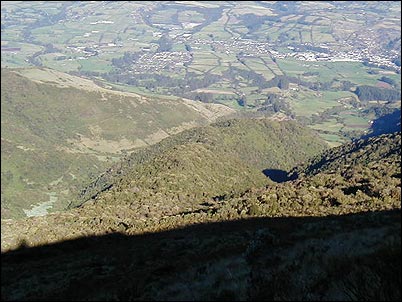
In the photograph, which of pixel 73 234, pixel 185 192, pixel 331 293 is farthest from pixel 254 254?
pixel 185 192

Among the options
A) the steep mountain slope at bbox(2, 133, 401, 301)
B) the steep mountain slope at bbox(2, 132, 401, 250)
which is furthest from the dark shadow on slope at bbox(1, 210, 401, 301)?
the steep mountain slope at bbox(2, 132, 401, 250)

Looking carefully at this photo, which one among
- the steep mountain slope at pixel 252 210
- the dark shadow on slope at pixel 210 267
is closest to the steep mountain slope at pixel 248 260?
the dark shadow on slope at pixel 210 267

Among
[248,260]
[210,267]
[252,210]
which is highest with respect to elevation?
[210,267]

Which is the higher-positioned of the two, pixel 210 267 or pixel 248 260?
pixel 210 267

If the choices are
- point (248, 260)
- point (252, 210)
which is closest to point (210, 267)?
point (248, 260)

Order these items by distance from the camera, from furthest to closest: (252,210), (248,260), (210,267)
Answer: (252,210)
(248,260)
(210,267)

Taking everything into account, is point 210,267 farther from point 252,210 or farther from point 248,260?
point 252,210
